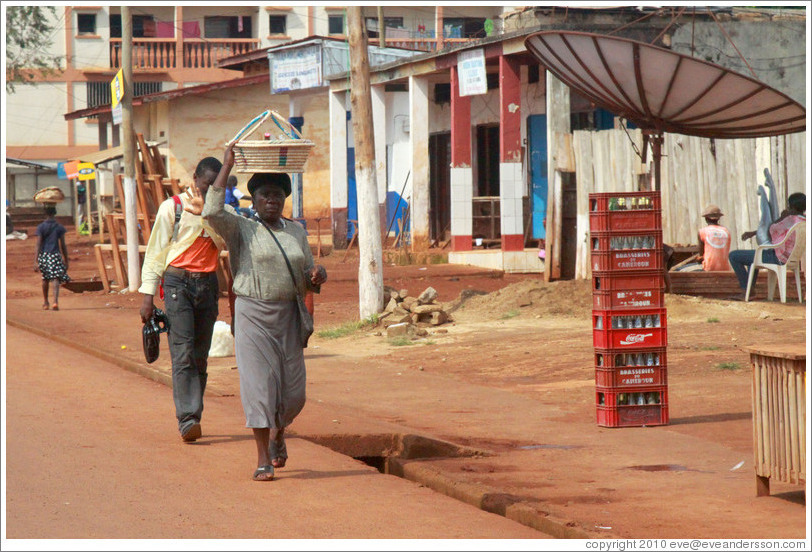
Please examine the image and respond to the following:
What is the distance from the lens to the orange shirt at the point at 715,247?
15.6 metres

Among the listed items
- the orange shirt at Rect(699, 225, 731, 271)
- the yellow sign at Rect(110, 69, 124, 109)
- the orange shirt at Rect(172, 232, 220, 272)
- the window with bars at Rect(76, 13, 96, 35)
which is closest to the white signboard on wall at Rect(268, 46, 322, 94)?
the yellow sign at Rect(110, 69, 124, 109)

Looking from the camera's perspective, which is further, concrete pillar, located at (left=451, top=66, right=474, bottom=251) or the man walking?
concrete pillar, located at (left=451, top=66, right=474, bottom=251)

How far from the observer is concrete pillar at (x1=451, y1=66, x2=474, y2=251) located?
22500 mm

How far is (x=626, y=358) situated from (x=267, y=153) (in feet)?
11.1

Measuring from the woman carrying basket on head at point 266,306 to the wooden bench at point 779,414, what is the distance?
2545 mm

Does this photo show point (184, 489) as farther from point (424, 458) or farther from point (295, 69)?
point (295, 69)

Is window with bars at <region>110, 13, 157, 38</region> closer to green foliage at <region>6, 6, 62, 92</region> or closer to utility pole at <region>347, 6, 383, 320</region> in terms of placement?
green foliage at <region>6, 6, 62, 92</region>

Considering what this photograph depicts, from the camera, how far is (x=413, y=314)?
48.7 ft

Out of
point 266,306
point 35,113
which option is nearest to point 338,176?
point 266,306

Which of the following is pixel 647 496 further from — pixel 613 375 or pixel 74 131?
pixel 74 131

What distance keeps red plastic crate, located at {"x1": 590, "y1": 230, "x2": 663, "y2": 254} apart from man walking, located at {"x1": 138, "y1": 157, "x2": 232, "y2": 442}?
9.41ft

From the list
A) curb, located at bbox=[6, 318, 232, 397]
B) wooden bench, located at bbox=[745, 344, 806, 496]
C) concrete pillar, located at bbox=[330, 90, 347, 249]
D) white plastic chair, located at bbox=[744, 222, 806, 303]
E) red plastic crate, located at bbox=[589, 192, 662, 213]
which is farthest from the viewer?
concrete pillar, located at bbox=[330, 90, 347, 249]

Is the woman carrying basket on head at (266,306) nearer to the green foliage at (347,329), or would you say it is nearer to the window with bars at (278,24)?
the green foliage at (347,329)

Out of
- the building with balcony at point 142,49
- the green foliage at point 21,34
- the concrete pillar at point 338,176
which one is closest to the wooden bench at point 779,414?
the concrete pillar at point 338,176
